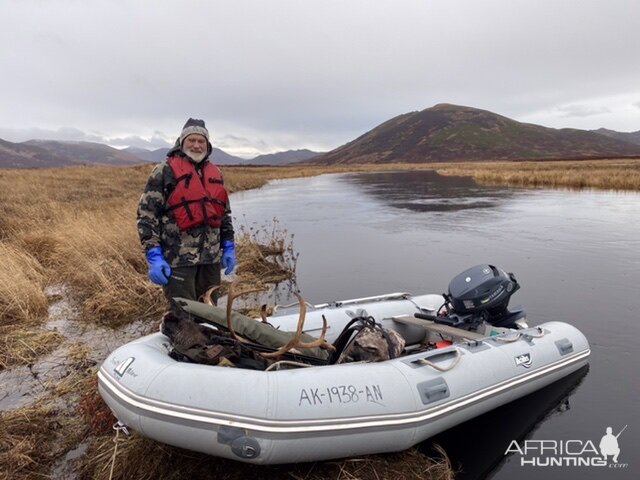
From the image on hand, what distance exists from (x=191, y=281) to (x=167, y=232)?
19.1 inches

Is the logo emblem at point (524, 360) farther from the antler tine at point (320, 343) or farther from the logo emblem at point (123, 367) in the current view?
the logo emblem at point (123, 367)

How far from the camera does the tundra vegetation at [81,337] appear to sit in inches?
119

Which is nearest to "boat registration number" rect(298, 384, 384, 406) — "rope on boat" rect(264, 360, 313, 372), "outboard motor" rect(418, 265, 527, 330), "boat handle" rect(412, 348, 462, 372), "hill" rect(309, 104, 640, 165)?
"rope on boat" rect(264, 360, 313, 372)

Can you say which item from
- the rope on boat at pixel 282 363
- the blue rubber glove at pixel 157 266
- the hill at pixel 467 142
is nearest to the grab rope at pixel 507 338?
the rope on boat at pixel 282 363

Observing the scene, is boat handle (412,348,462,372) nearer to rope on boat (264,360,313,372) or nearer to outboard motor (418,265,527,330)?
rope on boat (264,360,313,372)

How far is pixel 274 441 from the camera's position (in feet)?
8.81

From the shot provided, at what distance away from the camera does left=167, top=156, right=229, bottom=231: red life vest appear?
3871 mm

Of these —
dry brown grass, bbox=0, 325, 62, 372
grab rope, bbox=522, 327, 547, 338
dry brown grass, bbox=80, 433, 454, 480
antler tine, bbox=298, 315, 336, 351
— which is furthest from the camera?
dry brown grass, bbox=0, 325, 62, 372

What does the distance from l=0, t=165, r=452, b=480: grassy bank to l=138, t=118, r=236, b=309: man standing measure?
3.93ft

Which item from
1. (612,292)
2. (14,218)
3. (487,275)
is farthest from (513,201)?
(14,218)

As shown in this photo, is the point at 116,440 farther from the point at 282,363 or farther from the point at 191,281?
the point at 191,281

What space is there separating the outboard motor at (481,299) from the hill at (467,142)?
112 meters

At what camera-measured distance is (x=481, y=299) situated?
4.64 meters

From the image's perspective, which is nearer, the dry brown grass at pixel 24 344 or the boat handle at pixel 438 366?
the boat handle at pixel 438 366
